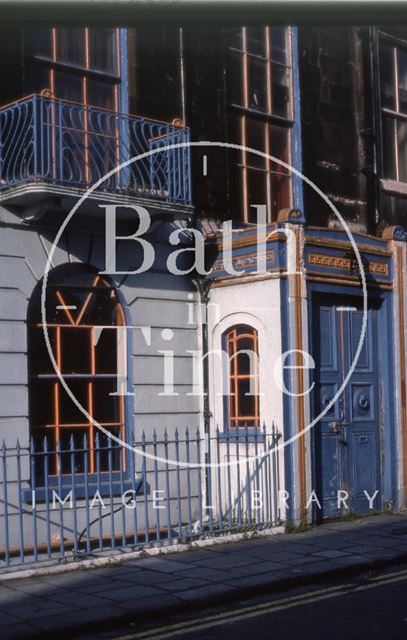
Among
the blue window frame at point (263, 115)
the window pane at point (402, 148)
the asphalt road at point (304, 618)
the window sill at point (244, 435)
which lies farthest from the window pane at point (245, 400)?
the window pane at point (402, 148)

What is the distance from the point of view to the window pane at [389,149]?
44.3 feet

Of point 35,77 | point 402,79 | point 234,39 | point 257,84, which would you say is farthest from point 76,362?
point 402,79

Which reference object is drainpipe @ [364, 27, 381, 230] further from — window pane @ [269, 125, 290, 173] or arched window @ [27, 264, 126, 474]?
arched window @ [27, 264, 126, 474]

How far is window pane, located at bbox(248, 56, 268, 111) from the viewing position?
11812 mm

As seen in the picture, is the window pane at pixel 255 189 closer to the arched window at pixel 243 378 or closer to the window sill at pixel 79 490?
the arched window at pixel 243 378

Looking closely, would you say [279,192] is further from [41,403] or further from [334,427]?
[41,403]

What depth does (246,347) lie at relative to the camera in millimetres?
10688

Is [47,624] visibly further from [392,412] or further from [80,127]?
[392,412]

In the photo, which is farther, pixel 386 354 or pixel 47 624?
pixel 386 354

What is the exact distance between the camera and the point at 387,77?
533 inches

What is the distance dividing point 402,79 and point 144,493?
28.5 ft

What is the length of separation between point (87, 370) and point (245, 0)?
9.29 meters

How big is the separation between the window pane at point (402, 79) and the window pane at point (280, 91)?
2.55 metres

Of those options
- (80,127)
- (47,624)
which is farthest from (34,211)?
(47,624)
